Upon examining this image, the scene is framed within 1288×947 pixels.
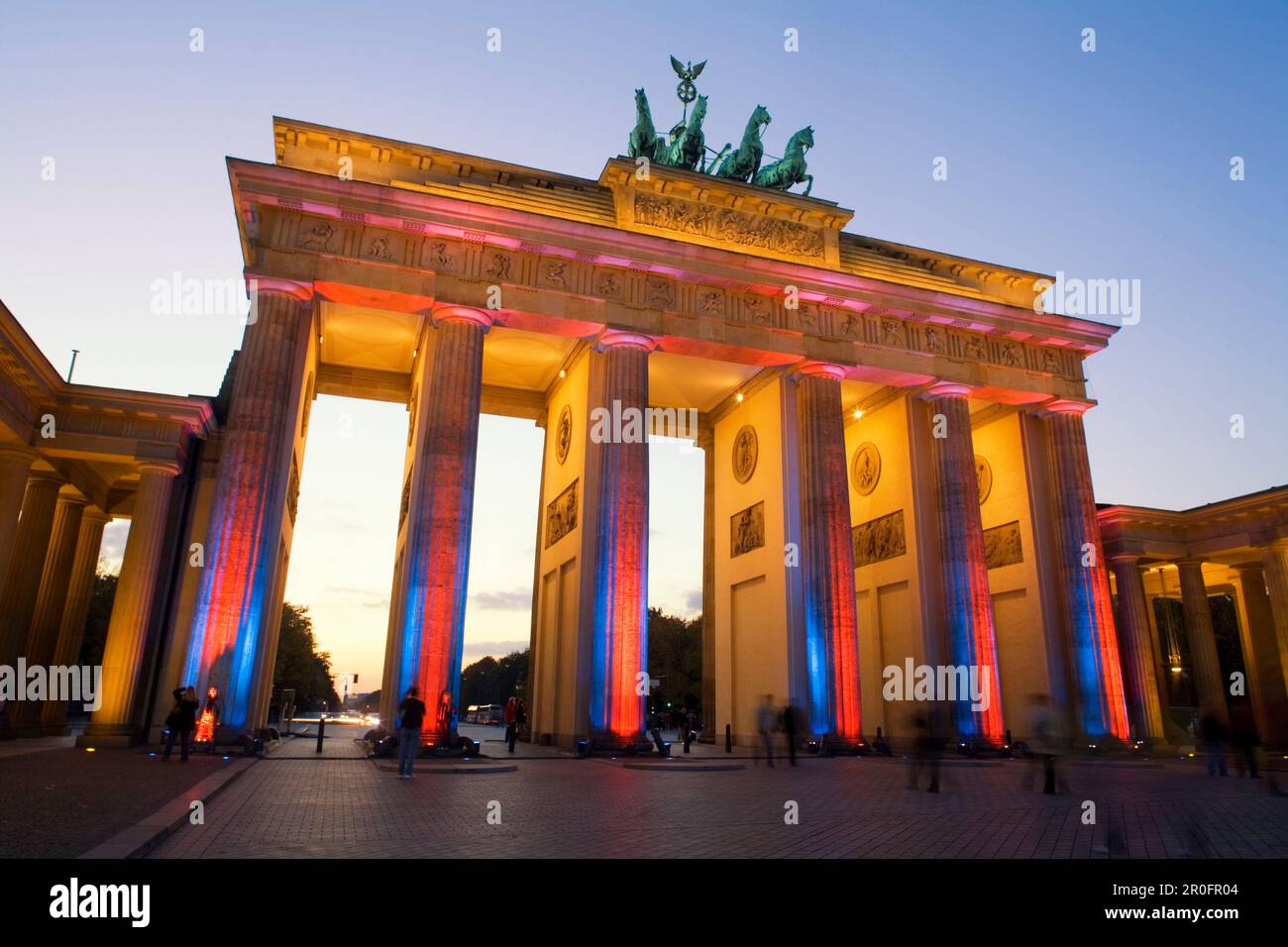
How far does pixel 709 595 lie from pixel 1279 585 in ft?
71.7

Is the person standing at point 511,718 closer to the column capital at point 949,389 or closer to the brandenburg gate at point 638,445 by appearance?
the brandenburg gate at point 638,445

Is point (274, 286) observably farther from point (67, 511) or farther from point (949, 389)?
point (949, 389)

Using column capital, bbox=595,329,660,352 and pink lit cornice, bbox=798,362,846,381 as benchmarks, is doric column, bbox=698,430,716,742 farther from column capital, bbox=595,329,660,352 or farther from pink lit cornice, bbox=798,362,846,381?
column capital, bbox=595,329,660,352

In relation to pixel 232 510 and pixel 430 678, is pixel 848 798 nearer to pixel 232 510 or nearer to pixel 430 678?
pixel 430 678

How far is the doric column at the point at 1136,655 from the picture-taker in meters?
29.4

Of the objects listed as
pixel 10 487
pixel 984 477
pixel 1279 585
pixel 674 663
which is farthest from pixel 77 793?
pixel 674 663

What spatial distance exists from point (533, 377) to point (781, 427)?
9.99m

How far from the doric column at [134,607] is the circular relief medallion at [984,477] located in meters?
28.2

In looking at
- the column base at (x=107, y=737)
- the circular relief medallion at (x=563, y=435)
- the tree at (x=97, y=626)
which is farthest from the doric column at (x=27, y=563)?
the tree at (x=97, y=626)

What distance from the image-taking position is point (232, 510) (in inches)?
811

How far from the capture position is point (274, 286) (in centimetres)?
2262

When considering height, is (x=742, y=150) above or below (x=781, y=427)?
above

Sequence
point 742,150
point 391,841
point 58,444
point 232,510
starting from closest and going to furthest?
point 391,841, point 232,510, point 58,444, point 742,150
